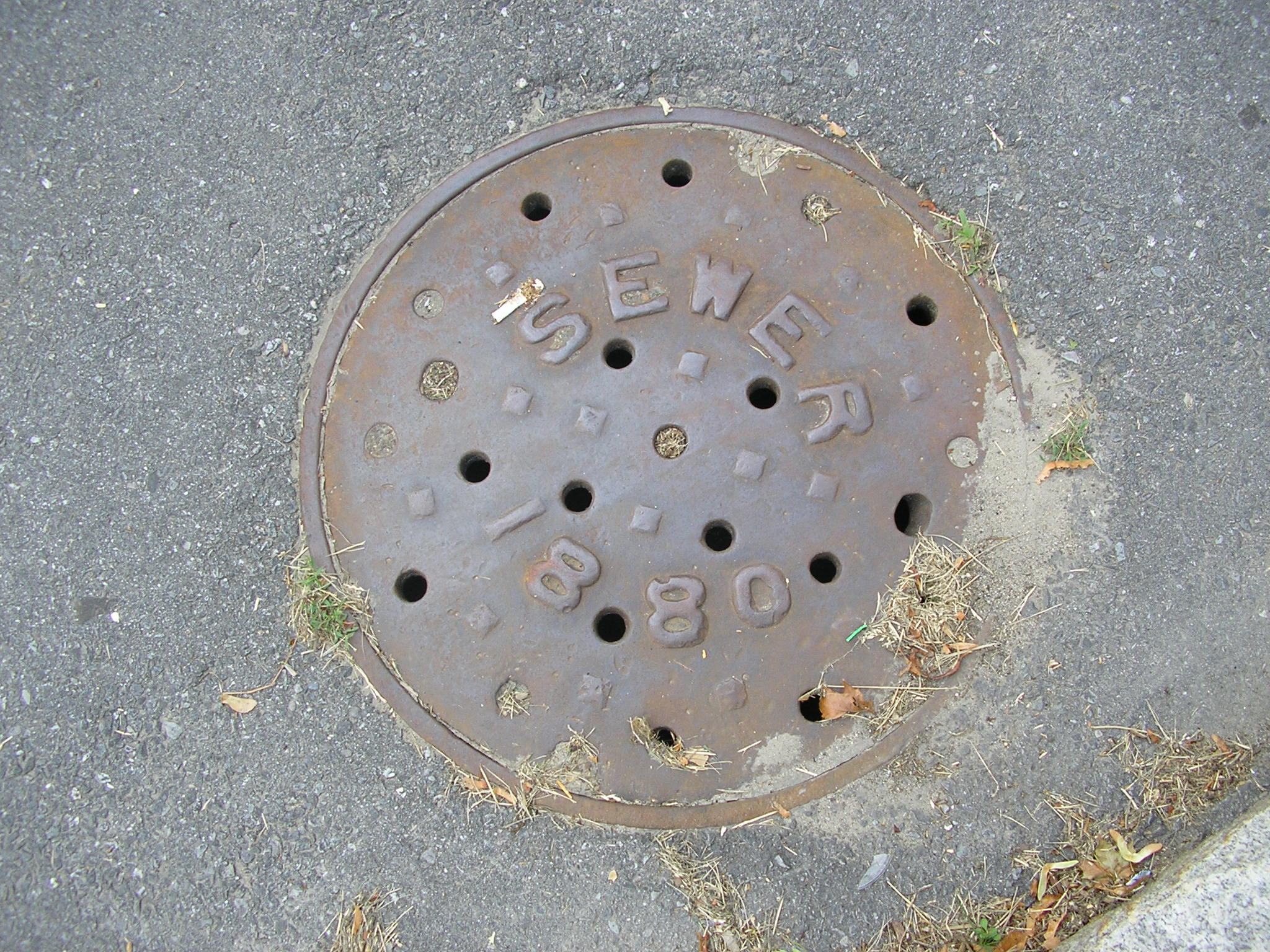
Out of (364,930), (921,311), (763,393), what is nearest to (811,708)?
(763,393)

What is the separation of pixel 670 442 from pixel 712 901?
2.98ft

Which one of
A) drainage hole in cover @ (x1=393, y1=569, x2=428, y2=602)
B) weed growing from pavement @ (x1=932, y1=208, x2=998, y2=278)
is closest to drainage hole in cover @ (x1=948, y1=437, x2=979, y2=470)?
weed growing from pavement @ (x1=932, y1=208, x2=998, y2=278)

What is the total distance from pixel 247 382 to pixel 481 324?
52cm

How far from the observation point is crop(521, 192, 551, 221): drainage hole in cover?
1.74 m

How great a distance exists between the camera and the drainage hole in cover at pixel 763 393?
65.9 inches

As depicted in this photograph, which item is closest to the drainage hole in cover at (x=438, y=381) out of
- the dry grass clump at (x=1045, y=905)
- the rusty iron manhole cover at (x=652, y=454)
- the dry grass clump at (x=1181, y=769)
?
the rusty iron manhole cover at (x=652, y=454)

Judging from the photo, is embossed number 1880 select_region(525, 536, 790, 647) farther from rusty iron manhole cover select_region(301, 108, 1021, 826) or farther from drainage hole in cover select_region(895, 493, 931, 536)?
drainage hole in cover select_region(895, 493, 931, 536)

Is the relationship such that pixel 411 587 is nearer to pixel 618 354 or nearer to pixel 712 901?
pixel 618 354

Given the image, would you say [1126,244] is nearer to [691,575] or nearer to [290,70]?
[691,575]

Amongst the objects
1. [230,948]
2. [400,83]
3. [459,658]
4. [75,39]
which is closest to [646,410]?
[459,658]

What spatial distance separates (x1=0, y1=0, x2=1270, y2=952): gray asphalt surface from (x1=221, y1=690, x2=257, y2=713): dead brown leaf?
0.7 inches

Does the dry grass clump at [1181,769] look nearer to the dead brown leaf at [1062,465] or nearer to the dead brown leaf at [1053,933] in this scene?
the dead brown leaf at [1053,933]

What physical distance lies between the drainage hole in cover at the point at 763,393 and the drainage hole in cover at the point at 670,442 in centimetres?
16

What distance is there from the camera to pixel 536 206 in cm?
176
